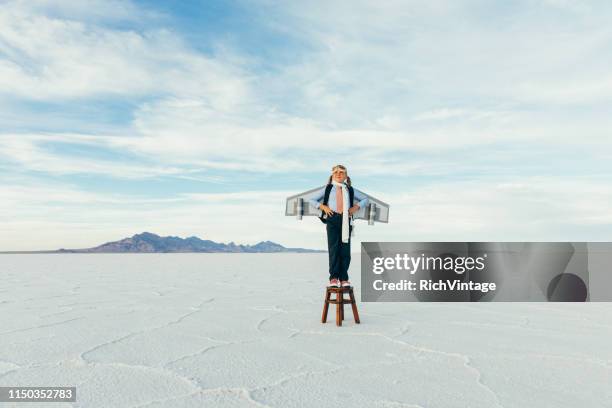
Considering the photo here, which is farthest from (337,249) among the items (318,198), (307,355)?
(307,355)

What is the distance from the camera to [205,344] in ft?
9.84

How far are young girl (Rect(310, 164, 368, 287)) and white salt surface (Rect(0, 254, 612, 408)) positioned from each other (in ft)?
1.50

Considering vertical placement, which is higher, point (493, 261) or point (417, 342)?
point (493, 261)

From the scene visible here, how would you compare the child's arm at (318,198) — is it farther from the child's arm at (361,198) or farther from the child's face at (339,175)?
the child's arm at (361,198)

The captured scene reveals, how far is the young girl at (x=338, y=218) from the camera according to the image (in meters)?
3.75

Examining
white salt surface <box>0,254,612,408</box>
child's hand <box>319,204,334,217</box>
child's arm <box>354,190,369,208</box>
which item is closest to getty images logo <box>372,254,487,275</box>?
white salt surface <box>0,254,612,408</box>

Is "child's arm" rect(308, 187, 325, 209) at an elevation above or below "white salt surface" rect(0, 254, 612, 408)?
above

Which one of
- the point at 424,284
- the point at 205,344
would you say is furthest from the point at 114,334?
the point at 424,284

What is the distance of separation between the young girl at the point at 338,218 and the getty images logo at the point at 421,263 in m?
0.77

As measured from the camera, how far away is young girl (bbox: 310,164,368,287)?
3754 millimetres

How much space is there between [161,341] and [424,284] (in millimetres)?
2754

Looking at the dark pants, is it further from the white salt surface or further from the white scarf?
the white salt surface

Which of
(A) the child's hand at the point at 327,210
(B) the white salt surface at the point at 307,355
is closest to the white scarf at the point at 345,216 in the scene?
(A) the child's hand at the point at 327,210

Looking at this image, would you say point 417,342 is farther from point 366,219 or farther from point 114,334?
point 114,334
